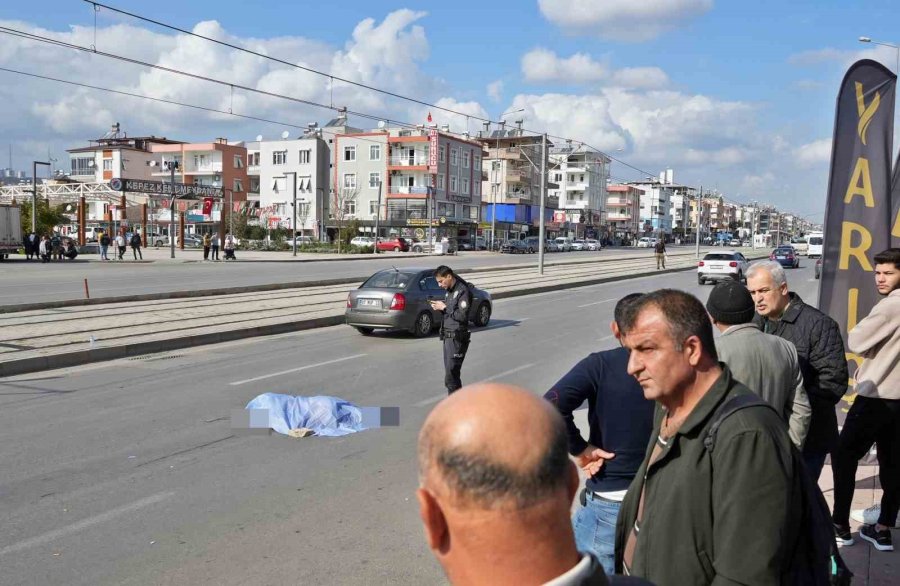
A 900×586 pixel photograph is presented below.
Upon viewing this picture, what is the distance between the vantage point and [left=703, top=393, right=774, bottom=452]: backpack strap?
211cm

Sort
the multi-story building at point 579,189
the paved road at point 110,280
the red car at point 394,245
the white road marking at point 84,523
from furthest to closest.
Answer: the multi-story building at point 579,189, the red car at point 394,245, the paved road at point 110,280, the white road marking at point 84,523

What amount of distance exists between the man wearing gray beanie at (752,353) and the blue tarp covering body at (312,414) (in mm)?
5008

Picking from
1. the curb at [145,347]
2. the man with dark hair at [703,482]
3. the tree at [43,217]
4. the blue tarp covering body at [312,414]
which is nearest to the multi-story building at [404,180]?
the tree at [43,217]

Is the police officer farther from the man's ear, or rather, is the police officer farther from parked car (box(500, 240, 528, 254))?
parked car (box(500, 240, 528, 254))

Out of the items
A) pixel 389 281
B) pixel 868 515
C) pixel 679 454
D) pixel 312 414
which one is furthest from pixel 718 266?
pixel 679 454

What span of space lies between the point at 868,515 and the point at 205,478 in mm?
4990

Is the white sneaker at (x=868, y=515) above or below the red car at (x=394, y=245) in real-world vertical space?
below

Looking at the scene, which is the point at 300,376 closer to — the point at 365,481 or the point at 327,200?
the point at 365,481

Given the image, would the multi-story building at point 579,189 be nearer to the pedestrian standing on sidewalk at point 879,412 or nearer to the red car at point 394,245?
the red car at point 394,245

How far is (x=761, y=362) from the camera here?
321cm

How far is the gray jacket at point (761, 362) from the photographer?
3.20 metres

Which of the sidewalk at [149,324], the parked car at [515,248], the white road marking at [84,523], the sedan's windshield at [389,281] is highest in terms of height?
the sedan's windshield at [389,281]

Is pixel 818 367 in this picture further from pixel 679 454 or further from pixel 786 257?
pixel 786 257

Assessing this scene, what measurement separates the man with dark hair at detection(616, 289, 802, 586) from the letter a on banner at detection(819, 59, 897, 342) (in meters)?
4.98
